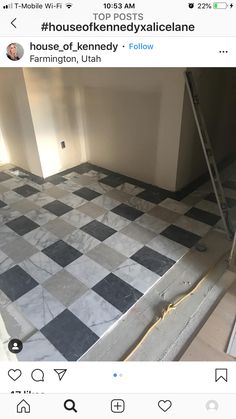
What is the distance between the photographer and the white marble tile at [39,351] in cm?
118

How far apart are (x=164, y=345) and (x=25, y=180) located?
7.19ft

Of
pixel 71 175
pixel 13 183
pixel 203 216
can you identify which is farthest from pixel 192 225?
pixel 13 183

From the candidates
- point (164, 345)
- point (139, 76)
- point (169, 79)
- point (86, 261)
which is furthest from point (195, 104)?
point (164, 345)

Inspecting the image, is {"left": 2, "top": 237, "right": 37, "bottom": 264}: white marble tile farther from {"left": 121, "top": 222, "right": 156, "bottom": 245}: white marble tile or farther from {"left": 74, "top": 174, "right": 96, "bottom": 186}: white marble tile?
{"left": 74, "top": 174, "right": 96, "bottom": 186}: white marble tile

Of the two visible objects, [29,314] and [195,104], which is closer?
[29,314]

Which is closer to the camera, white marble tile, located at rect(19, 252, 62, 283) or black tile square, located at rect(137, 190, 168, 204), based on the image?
white marble tile, located at rect(19, 252, 62, 283)

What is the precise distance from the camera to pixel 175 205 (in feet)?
7.55

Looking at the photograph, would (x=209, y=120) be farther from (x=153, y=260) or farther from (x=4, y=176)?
(x=4, y=176)

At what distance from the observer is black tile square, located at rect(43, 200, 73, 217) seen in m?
→ 2.25

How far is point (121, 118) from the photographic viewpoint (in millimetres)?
2588

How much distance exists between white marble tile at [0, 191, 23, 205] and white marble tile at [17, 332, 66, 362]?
145cm
